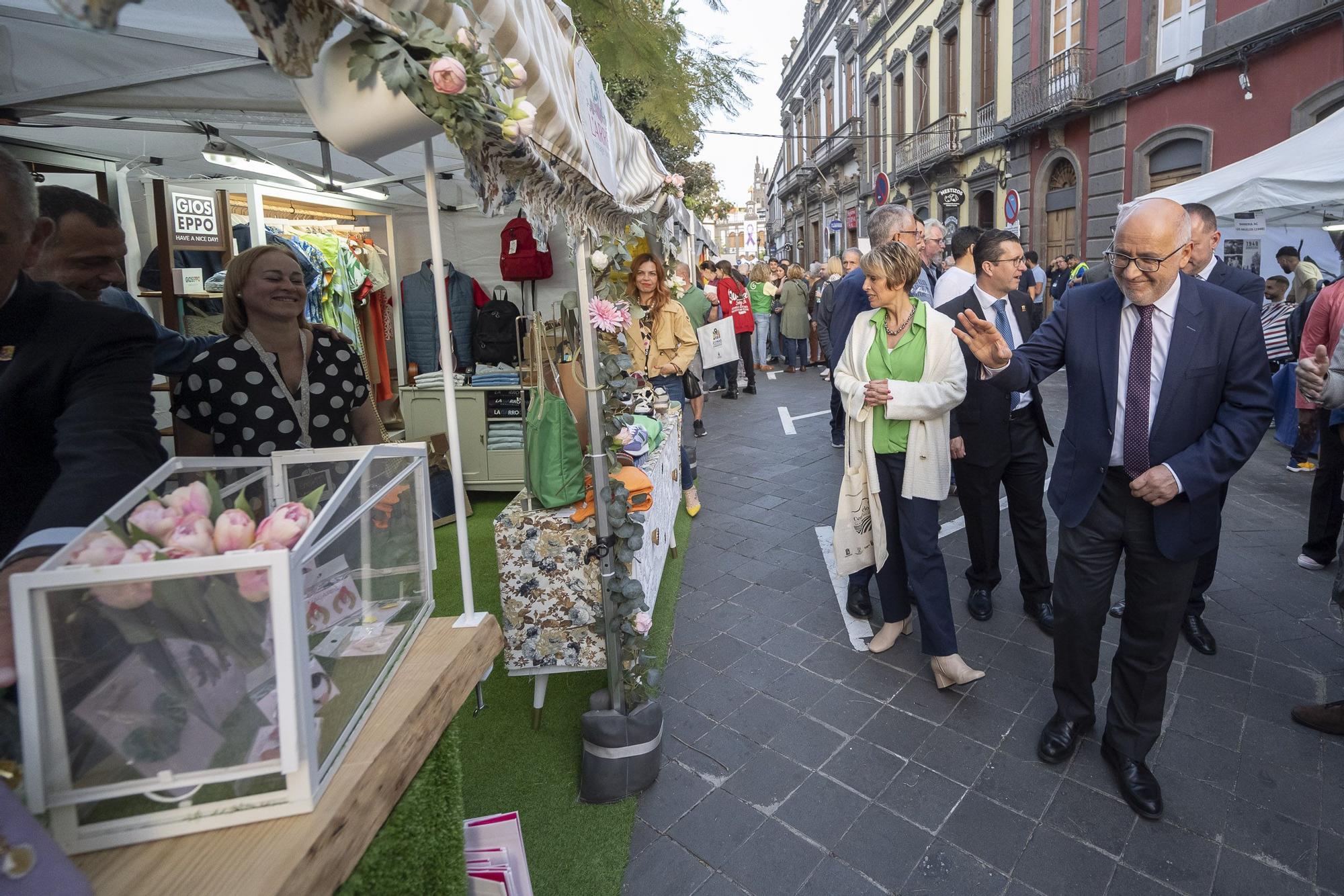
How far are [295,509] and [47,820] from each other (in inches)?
18.3

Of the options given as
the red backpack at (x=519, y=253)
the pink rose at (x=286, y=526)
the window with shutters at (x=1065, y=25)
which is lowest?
the pink rose at (x=286, y=526)

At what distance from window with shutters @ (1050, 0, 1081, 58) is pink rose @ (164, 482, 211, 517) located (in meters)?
18.1

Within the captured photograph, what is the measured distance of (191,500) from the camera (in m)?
1.10

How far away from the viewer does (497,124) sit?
152cm

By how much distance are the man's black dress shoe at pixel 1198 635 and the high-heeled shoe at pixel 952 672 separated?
42.1 inches

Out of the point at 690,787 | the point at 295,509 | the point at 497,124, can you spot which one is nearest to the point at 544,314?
the point at 690,787

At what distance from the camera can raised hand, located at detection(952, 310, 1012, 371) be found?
2578mm

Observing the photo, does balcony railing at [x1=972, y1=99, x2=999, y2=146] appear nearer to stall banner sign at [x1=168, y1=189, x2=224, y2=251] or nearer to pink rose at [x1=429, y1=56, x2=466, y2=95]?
stall banner sign at [x1=168, y1=189, x2=224, y2=251]

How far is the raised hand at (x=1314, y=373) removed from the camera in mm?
2912

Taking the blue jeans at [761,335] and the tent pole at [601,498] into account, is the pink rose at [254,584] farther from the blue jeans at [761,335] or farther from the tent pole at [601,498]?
the blue jeans at [761,335]

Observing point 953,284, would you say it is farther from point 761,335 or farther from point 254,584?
point 761,335

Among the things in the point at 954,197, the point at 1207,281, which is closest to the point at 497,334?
the point at 1207,281

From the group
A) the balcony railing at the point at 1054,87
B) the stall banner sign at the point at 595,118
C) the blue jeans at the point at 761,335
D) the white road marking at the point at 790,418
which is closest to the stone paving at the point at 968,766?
the stall banner sign at the point at 595,118

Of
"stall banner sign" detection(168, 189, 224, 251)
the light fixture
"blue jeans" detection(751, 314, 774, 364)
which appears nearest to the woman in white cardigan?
the light fixture
